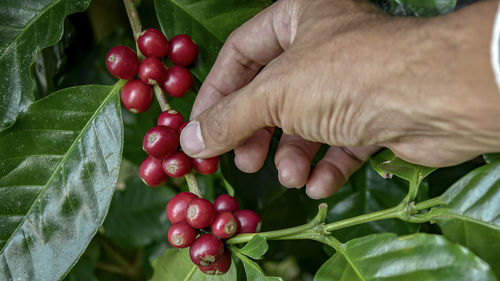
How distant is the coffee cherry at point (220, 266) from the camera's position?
3.13 feet

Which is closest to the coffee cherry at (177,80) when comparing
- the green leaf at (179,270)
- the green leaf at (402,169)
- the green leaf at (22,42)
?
the green leaf at (22,42)

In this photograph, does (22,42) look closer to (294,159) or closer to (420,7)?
(294,159)

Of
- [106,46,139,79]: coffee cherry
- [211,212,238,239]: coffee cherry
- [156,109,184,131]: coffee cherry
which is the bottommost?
[211,212,238,239]: coffee cherry

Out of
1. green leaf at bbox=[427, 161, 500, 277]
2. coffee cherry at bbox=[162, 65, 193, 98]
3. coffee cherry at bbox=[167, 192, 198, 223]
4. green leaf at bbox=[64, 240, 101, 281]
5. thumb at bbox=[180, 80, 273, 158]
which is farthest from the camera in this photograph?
green leaf at bbox=[64, 240, 101, 281]

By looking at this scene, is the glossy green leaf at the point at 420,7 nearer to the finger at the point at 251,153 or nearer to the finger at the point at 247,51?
the finger at the point at 247,51

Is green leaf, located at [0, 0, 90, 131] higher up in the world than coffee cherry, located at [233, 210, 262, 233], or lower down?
higher up

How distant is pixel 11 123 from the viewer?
1046mm

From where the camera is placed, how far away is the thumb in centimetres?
91

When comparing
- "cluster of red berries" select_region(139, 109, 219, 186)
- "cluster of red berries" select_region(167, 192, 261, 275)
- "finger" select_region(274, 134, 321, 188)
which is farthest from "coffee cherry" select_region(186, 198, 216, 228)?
"finger" select_region(274, 134, 321, 188)

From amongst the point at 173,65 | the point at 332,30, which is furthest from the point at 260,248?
the point at 173,65

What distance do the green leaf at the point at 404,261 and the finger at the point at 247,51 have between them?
0.49m

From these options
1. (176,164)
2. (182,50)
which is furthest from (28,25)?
(176,164)

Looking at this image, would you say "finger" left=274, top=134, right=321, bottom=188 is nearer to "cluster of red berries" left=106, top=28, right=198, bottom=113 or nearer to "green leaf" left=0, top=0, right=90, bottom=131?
"cluster of red berries" left=106, top=28, right=198, bottom=113

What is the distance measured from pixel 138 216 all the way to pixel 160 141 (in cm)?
72
